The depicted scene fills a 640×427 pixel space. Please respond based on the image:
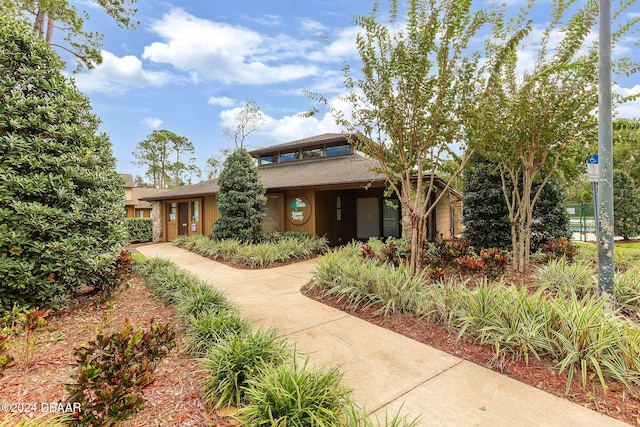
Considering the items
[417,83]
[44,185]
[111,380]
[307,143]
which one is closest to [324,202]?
[307,143]

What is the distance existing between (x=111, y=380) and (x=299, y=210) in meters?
10.2

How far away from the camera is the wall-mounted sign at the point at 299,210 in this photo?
1191cm

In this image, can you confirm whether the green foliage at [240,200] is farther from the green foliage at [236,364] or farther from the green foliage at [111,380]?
the green foliage at [111,380]

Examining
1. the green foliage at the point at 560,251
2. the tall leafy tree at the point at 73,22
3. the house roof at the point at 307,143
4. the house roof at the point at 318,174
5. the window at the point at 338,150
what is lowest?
the green foliage at the point at 560,251

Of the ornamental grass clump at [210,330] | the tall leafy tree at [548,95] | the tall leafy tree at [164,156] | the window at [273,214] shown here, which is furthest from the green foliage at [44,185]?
the tall leafy tree at [164,156]

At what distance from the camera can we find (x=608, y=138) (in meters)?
3.68

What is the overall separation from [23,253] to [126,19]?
441 inches

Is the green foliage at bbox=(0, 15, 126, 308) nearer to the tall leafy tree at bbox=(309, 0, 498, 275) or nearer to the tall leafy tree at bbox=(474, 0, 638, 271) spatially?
the tall leafy tree at bbox=(309, 0, 498, 275)

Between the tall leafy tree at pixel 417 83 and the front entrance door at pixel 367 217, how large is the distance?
7.24 meters

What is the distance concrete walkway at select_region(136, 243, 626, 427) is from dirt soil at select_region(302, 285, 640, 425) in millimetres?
109

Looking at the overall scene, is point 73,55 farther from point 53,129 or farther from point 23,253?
point 23,253

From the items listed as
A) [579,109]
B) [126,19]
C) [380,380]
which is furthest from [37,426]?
[126,19]

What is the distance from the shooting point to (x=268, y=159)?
17438 mm

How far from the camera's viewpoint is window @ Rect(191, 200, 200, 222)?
15.1 meters
